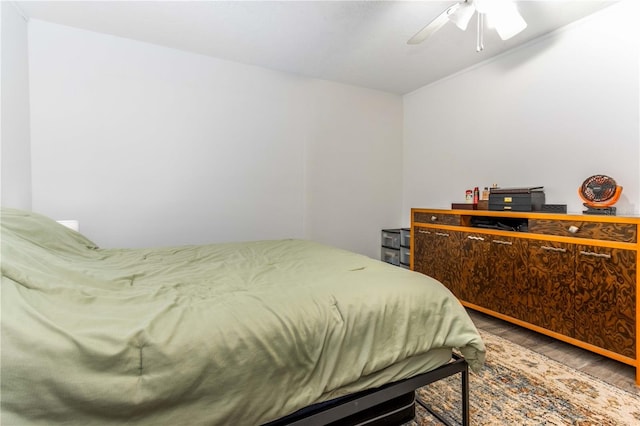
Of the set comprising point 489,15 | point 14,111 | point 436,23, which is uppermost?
point 489,15

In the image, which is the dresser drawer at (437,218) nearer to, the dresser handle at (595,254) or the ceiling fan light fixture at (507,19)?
the dresser handle at (595,254)

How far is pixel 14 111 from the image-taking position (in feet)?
7.23

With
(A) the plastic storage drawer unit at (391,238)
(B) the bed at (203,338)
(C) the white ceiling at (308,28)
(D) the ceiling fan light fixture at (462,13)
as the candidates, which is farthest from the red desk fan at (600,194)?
(A) the plastic storage drawer unit at (391,238)

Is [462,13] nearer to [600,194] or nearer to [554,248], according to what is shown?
[600,194]

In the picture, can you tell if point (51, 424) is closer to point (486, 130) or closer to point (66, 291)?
point (66, 291)

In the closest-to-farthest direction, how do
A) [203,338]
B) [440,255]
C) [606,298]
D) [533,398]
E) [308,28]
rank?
[203,338], [533,398], [606,298], [308,28], [440,255]

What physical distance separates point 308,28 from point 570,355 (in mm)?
3036

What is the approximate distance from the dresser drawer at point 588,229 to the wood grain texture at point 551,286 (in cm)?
8

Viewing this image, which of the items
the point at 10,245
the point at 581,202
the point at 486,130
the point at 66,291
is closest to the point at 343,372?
the point at 66,291

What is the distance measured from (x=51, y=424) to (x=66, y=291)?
402 mm

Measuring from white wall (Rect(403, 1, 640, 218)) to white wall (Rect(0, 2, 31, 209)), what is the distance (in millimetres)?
3897

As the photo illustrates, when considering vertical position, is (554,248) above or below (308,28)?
below

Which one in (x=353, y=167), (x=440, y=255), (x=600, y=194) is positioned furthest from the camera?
(x=353, y=167)

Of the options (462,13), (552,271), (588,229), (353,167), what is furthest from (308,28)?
(552,271)
